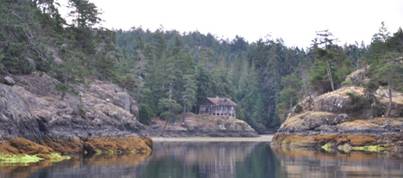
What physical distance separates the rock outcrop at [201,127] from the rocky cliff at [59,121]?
45438 millimetres

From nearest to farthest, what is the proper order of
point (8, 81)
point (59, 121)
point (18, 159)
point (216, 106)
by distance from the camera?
point (18, 159) → point (8, 81) → point (59, 121) → point (216, 106)

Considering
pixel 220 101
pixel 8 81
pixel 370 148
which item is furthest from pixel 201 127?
pixel 8 81

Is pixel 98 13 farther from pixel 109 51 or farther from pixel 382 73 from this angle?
pixel 382 73

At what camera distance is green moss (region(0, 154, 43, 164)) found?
172 ft

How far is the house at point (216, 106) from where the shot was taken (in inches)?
6048

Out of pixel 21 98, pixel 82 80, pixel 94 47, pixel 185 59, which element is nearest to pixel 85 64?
pixel 94 47

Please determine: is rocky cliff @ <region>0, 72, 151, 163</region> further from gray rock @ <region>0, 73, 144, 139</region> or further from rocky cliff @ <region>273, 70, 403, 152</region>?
rocky cliff @ <region>273, 70, 403, 152</region>

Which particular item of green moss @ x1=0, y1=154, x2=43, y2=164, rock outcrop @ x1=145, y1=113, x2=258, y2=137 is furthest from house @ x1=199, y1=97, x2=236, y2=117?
green moss @ x1=0, y1=154, x2=43, y2=164

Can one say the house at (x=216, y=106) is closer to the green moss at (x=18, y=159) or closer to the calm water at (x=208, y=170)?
the calm water at (x=208, y=170)

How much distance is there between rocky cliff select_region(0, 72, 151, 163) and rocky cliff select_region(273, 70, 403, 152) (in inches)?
980

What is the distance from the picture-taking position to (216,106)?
154 meters

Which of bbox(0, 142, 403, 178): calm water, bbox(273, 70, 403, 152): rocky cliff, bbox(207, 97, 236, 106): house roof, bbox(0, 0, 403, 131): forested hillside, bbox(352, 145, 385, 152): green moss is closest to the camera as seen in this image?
bbox(0, 142, 403, 178): calm water

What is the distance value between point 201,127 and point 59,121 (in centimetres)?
7538

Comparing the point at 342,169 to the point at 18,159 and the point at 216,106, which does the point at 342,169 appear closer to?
the point at 18,159
